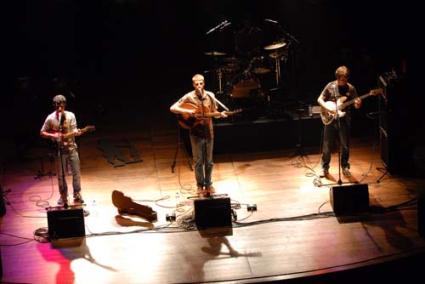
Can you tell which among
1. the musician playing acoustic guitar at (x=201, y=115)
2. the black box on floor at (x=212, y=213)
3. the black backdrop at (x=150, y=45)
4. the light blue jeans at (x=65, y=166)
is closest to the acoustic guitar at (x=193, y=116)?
the musician playing acoustic guitar at (x=201, y=115)

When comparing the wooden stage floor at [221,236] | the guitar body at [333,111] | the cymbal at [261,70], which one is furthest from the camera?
the cymbal at [261,70]

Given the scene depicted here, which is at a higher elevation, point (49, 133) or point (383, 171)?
point (49, 133)

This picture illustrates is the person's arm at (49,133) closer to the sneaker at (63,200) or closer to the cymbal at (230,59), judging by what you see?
the sneaker at (63,200)

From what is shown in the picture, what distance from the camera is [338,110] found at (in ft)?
41.2

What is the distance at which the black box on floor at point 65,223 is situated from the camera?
37.6 ft

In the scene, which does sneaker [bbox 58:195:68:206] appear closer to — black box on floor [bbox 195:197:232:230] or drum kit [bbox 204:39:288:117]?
black box on floor [bbox 195:197:232:230]

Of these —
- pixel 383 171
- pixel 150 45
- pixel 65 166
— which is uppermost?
pixel 150 45

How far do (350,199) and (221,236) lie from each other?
2009 mm

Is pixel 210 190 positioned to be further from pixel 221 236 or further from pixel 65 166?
pixel 65 166

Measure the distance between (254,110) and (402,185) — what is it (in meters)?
3.44

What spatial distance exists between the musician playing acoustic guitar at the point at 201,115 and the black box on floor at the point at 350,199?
73.8 inches

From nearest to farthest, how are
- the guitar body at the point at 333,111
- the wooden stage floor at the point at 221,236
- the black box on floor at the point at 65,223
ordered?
the wooden stage floor at the point at 221,236, the black box on floor at the point at 65,223, the guitar body at the point at 333,111

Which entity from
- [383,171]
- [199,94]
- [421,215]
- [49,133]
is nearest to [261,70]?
[383,171]

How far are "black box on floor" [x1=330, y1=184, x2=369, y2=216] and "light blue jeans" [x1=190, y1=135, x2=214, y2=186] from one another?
6.28ft
